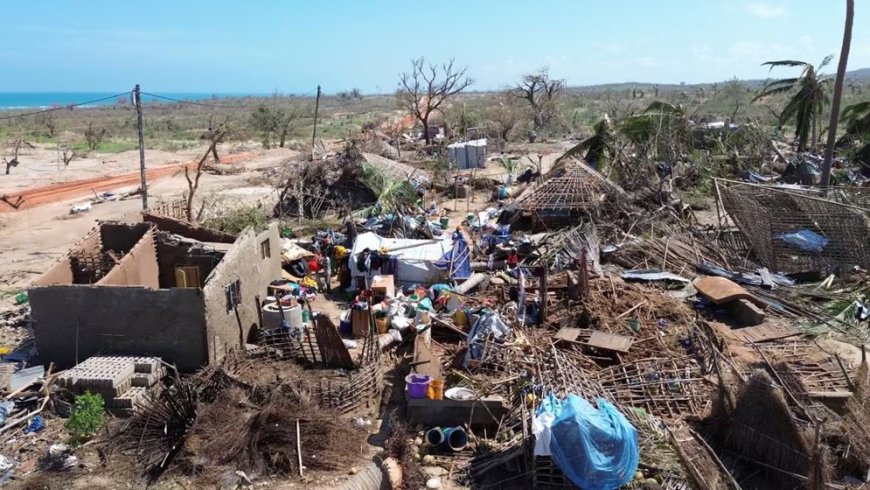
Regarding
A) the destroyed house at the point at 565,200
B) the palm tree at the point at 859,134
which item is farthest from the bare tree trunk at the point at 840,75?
the destroyed house at the point at 565,200

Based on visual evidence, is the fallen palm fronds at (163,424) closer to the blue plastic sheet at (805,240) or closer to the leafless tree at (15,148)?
the blue plastic sheet at (805,240)

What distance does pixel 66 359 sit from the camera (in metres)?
8.96

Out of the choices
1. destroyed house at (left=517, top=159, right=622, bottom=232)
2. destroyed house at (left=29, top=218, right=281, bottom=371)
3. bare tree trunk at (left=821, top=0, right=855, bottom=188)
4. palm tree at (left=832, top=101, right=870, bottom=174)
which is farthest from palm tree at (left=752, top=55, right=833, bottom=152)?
destroyed house at (left=29, top=218, right=281, bottom=371)

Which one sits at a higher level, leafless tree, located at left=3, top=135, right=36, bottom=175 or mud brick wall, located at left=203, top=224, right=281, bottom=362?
leafless tree, located at left=3, top=135, right=36, bottom=175

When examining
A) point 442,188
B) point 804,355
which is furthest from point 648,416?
point 442,188

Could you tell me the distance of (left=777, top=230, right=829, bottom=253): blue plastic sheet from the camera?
1219cm

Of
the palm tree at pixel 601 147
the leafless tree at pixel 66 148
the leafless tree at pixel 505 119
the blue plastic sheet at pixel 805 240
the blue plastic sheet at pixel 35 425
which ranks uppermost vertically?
the leafless tree at pixel 505 119

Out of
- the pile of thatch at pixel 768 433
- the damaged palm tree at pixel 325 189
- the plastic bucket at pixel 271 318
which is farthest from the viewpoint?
the damaged palm tree at pixel 325 189

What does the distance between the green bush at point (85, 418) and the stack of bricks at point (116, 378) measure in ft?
1.27

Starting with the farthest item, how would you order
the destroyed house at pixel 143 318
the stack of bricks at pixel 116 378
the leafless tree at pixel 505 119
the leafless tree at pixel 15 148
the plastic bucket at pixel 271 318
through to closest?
the leafless tree at pixel 505 119 < the leafless tree at pixel 15 148 < the plastic bucket at pixel 271 318 < the destroyed house at pixel 143 318 < the stack of bricks at pixel 116 378

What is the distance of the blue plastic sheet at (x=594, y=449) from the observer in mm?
6129

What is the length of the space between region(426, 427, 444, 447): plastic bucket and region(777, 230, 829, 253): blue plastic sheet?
28.4 feet

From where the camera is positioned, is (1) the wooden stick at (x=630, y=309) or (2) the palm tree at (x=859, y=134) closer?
(1) the wooden stick at (x=630, y=309)

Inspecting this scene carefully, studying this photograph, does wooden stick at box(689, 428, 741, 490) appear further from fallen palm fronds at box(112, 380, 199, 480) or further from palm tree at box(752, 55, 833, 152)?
palm tree at box(752, 55, 833, 152)
